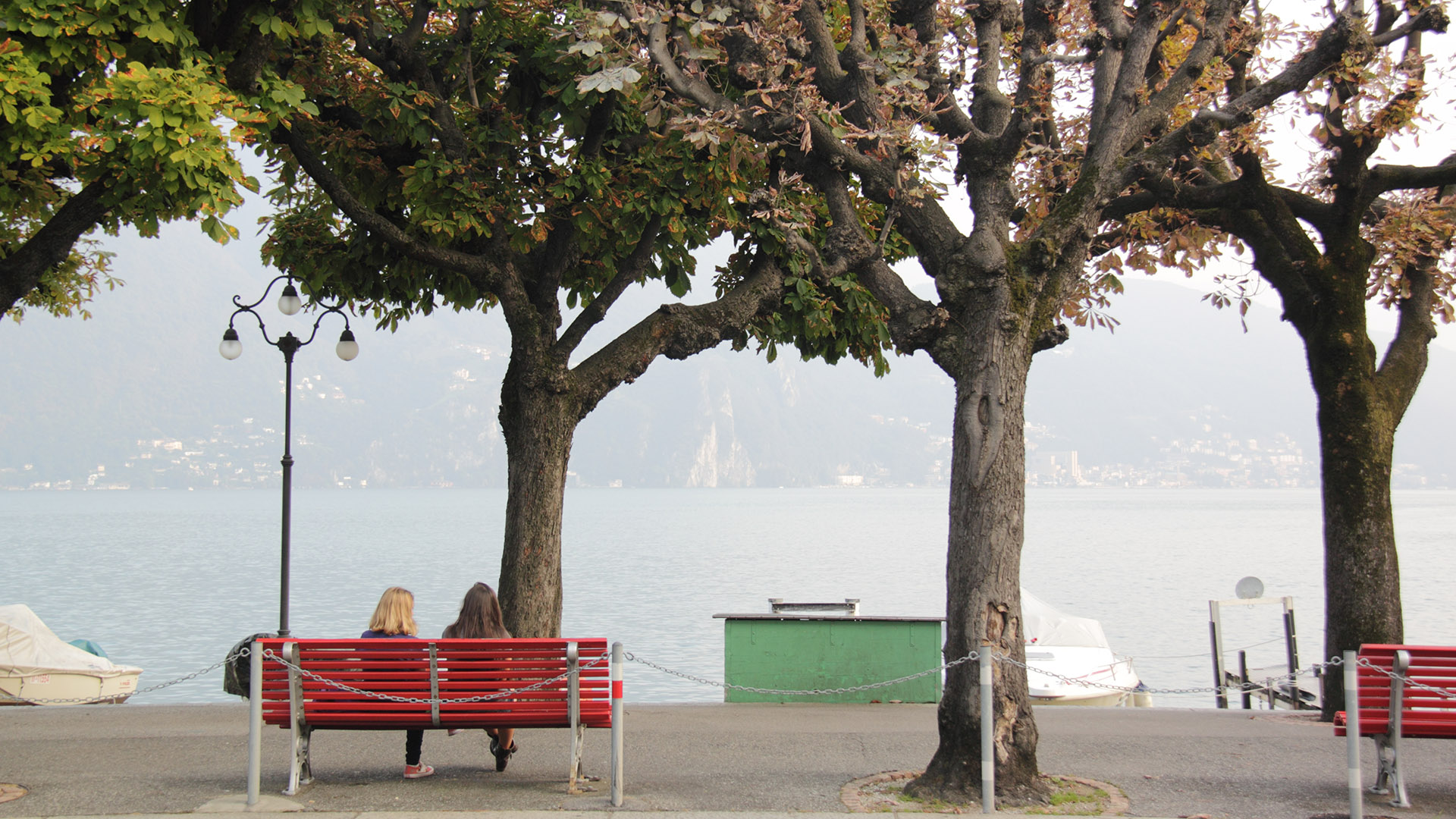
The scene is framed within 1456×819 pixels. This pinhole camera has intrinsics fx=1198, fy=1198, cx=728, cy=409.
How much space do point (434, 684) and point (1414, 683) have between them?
6.46m

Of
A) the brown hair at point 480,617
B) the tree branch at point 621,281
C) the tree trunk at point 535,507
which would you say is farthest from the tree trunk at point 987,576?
the tree branch at point 621,281

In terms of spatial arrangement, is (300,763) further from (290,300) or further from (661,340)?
(290,300)

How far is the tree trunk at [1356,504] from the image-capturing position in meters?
11.1

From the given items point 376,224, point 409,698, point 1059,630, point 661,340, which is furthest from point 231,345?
point 1059,630

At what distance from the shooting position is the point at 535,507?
1161 cm

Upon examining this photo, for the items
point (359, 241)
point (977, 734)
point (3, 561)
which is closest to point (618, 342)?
point (359, 241)

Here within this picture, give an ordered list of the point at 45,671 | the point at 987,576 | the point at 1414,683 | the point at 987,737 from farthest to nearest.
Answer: the point at 45,671, the point at 987,576, the point at 1414,683, the point at 987,737

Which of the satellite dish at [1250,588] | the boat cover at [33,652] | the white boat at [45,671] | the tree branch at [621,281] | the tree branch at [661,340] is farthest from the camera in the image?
the boat cover at [33,652]

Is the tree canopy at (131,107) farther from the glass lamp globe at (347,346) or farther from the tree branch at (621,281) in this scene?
the glass lamp globe at (347,346)

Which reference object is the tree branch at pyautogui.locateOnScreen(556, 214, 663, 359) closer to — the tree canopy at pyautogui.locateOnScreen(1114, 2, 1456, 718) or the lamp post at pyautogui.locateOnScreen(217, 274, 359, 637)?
the lamp post at pyautogui.locateOnScreen(217, 274, 359, 637)

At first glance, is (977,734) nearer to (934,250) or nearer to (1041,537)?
(934,250)

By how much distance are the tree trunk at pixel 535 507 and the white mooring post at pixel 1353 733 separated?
6905 mm

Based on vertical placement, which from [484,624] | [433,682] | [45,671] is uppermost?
[484,624]

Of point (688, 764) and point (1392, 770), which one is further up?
point (1392, 770)
